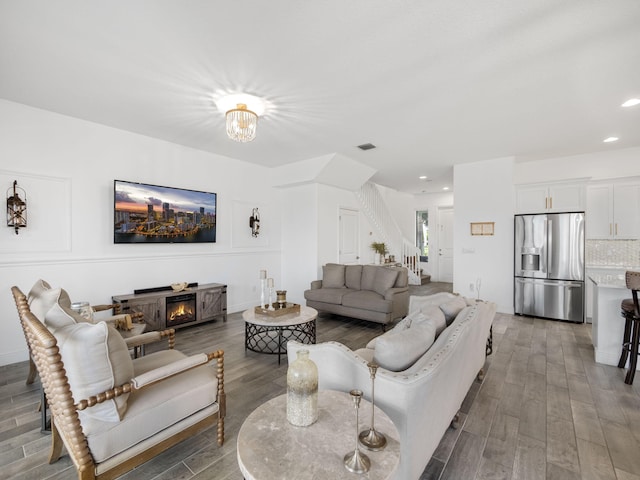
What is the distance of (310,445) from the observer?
3.59 ft

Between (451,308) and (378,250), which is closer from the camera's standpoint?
(451,308)

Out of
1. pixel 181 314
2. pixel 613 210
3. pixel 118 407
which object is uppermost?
pixel 613 210

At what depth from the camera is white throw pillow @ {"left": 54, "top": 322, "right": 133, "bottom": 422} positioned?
54.0 inches

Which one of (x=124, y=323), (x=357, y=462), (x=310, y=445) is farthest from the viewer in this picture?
(x=124, y=323)

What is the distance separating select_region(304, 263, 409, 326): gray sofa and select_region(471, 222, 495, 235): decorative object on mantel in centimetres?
192

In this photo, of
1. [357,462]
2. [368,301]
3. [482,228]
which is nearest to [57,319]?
[357,462]

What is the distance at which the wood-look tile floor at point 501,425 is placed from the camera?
1756mm

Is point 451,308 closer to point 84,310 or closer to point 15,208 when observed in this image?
point 84,310

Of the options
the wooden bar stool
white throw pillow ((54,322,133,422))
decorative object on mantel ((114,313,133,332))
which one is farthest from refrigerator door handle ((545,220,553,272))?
decorative object on mantel ((114,313,133,332))

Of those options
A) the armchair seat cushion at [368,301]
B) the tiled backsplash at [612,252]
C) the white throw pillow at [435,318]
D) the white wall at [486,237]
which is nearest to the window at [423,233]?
the white wall at [486,237]

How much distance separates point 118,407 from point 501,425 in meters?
2.58

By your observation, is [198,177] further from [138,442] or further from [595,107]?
[595,107]

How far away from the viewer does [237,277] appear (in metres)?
5.52

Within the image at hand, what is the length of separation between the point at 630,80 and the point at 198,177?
5.61 meters
